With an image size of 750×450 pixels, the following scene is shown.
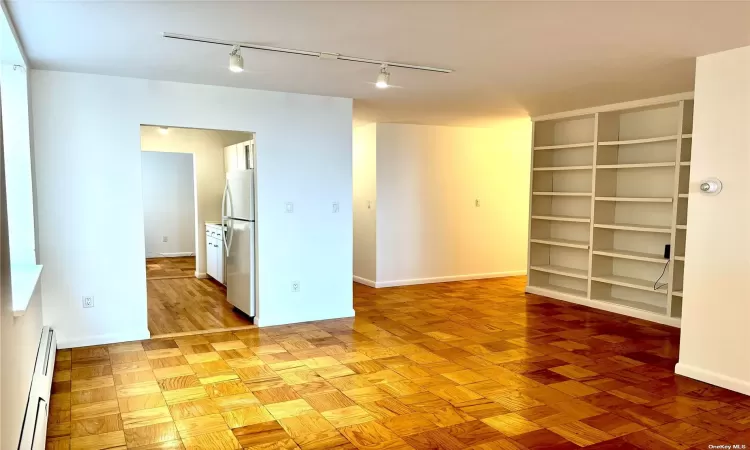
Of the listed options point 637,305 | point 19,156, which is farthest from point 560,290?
point 19,156

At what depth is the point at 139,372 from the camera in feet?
11.1

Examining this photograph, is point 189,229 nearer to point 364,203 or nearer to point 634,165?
point 364,203

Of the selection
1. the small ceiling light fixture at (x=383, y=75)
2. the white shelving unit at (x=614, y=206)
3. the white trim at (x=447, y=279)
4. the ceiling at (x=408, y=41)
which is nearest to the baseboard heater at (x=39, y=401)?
the ceiling at (x=408, y=41)

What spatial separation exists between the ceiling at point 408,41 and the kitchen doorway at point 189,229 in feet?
3.42

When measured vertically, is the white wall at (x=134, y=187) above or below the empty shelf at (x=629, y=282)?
above

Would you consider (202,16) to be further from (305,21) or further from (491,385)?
(491,385)

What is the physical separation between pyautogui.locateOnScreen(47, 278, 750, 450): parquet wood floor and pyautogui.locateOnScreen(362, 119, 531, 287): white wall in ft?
6.95

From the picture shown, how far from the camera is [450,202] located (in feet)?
22.7

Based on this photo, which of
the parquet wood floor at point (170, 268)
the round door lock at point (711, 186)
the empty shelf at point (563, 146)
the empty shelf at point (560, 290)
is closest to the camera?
the round door lock at point (711, 186)

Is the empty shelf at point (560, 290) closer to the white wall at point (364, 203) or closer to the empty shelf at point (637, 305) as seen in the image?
the empty shelf at point (637, 305)

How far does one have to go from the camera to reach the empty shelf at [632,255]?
15.8 feet

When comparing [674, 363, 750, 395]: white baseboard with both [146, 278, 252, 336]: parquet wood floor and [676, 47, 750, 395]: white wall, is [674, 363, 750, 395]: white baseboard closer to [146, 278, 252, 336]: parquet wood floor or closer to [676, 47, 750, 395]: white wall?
[676, 47, 750, 395]: white wall

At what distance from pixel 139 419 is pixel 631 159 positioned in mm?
4987

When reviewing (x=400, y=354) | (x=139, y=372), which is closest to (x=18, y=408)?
(x=139, y=372)
